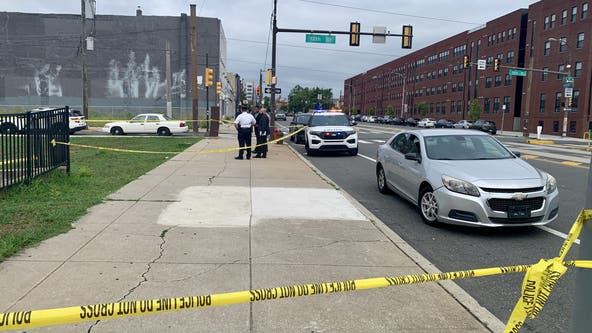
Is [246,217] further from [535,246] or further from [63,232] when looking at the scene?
[535,246]

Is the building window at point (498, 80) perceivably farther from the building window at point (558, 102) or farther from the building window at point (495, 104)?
the building window at point (558, 102)

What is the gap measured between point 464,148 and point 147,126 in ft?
79.0

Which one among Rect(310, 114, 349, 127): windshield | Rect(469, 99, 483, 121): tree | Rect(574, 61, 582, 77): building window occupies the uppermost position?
Rect(574, 61, 582, 77): building window

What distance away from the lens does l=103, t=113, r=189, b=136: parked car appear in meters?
28.9

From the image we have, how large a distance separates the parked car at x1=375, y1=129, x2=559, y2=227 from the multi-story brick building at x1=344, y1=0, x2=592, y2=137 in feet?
103

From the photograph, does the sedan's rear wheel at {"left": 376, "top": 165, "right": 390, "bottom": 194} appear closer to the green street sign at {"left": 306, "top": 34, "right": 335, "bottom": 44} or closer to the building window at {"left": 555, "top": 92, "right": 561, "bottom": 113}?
the green street sign at {"left": 306, "top": 34, "right": 335, "bottom": 44}

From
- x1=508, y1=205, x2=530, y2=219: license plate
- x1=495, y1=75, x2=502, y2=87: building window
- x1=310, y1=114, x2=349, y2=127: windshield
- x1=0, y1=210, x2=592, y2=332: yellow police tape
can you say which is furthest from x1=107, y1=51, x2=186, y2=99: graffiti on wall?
x1=0, y1=210, x2=592, y2=332: yellow police tape

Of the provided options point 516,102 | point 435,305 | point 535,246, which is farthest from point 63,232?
point 516,102

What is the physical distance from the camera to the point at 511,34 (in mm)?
64500

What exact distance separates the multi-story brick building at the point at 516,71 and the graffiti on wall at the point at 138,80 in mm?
28934

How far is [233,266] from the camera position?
195 inches

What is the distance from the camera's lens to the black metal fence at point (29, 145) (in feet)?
26.3

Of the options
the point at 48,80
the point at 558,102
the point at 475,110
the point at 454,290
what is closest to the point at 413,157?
the point at 454,290

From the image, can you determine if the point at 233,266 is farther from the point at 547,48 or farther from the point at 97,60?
the point at 547,48
